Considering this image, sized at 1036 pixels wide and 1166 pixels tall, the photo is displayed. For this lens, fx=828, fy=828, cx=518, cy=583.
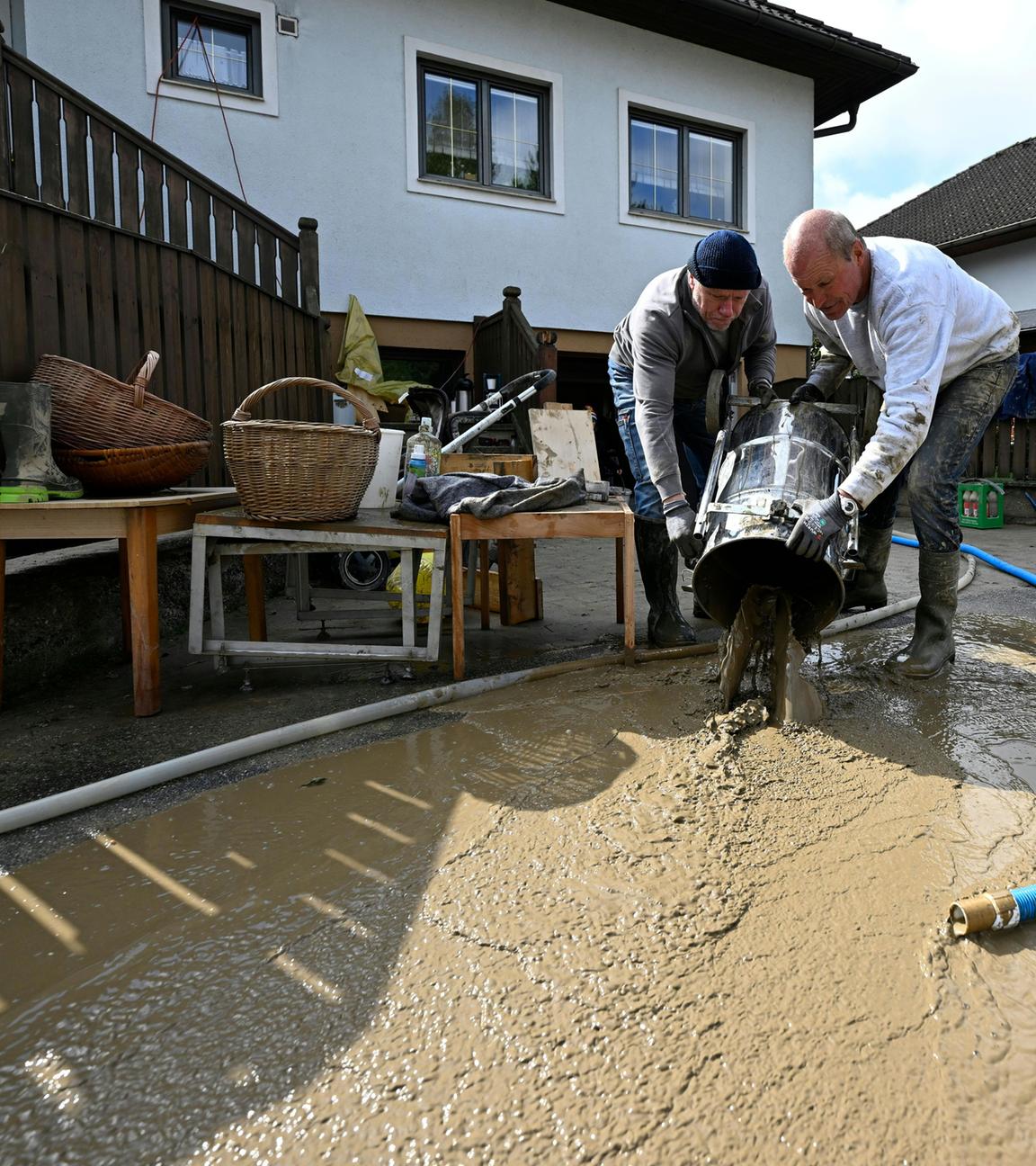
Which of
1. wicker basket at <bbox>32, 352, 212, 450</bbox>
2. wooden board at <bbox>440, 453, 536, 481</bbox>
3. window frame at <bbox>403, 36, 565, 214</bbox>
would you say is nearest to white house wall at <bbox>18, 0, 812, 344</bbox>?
window frame at <bbox>403, 36, 565, 214</bbox>

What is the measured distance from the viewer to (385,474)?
3889 mm

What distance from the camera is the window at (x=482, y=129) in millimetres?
7539

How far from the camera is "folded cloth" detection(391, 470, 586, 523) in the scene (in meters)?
3.04

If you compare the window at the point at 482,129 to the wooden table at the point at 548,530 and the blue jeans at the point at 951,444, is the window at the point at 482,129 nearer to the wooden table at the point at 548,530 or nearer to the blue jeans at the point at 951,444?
the wooden table at the point at 548,530

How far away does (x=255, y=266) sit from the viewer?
16.2 feet

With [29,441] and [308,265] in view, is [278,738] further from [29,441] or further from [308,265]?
[308,265]

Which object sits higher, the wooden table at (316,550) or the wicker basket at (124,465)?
the wicker basket at (124,465)

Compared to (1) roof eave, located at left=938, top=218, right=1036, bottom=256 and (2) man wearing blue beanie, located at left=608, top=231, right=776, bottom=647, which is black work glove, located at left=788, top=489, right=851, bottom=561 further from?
(1) roof eave, located at left=938, top=218, right=1036, bottom=256

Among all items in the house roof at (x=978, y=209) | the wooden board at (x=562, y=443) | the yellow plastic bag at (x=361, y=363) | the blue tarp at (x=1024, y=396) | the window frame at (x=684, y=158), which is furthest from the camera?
the house roof at (x=978, y=209)

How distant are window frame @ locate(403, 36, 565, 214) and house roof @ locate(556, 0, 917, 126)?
0.84 m

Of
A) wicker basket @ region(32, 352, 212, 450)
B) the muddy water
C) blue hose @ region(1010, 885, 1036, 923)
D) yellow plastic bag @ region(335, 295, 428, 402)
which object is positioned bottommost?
the muddy water

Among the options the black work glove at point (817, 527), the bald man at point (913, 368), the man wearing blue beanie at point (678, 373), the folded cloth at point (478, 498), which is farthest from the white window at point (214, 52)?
the black work glove at point (817, 527)

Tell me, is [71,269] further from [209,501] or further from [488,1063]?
[488,1063]

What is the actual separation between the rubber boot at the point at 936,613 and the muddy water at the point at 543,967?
2.42ft
